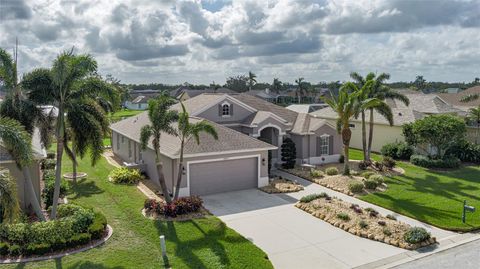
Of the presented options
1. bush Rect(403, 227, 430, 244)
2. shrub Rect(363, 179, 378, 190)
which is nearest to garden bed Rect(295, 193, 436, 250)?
bush Rect(403, 227, 430, 244)

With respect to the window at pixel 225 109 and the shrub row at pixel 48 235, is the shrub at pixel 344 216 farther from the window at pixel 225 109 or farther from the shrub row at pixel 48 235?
the window at pixel 225 109

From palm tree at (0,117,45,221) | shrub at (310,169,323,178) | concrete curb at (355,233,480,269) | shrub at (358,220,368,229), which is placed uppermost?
palm tree at (0,117,45,221)

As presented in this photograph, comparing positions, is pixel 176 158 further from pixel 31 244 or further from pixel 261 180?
pixel 31 244

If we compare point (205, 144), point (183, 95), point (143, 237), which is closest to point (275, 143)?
point (205, 144)

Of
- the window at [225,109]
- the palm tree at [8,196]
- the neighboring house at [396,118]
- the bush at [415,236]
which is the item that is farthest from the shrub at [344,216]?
the neighboring house at [396,118]

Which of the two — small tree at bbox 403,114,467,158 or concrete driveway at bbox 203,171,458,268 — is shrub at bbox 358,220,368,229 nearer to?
concrete driveway at bbox 203,171,458,268

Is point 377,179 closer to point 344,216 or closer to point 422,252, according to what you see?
point 344,216

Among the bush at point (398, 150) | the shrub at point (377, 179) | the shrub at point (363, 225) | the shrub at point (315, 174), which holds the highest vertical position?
the bush at point (398, 150)
